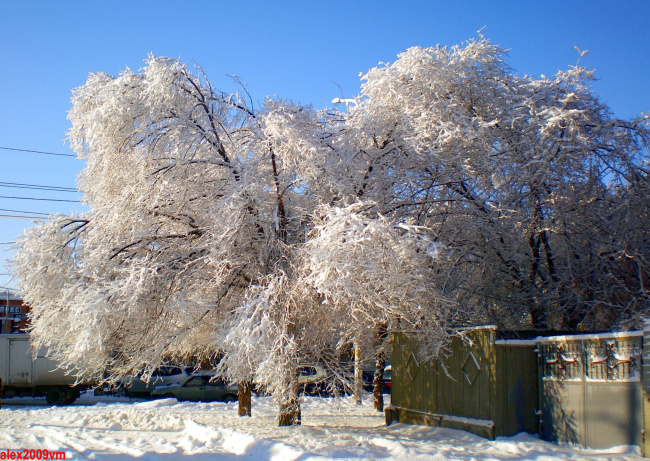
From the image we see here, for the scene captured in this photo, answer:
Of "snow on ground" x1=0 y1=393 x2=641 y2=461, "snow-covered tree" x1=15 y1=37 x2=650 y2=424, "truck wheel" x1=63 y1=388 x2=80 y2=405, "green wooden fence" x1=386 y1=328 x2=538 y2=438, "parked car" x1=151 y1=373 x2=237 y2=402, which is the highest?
"snow-covered tree" x1=15 y1=37 x2=650 y2=424

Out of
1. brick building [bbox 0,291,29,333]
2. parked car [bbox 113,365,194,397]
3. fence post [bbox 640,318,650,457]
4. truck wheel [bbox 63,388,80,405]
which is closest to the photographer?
fence post [bbox 640,318,650,457]

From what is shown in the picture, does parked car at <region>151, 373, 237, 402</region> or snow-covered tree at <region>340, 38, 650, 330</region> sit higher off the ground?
snow-covered tree at <region>340, 38, 650, 330</region>

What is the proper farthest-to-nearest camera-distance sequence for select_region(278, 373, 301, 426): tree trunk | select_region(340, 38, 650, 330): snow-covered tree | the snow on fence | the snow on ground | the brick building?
the brick building, select_region(340, 38, 650, 330): snow-covered tree, select_region(278, 373, 301, 426): tree trunk, the snow on fence, the snow on ground

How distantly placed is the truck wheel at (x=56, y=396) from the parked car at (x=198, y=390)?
3598 millimetres

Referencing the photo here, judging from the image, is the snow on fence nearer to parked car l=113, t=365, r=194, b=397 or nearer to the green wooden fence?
the green wooden fence

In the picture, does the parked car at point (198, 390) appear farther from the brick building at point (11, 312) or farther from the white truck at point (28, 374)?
the brick building at point (11, 312)

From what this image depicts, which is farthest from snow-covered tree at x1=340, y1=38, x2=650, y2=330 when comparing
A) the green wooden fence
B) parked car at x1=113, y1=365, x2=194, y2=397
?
parked car at x1=113, y1=365, x2=194, y2=397

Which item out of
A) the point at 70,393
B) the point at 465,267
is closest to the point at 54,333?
the point at 465,267

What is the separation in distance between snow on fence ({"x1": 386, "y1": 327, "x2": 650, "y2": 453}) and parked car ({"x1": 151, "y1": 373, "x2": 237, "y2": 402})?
1156cm

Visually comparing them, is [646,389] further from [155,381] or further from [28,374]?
[28,374]

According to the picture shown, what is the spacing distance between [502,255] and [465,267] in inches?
35.5

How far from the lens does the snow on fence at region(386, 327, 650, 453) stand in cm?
796

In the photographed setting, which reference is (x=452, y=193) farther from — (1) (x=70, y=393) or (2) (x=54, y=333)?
(1) (x=70, y=393)

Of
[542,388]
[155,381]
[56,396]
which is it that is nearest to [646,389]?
[542,388]
